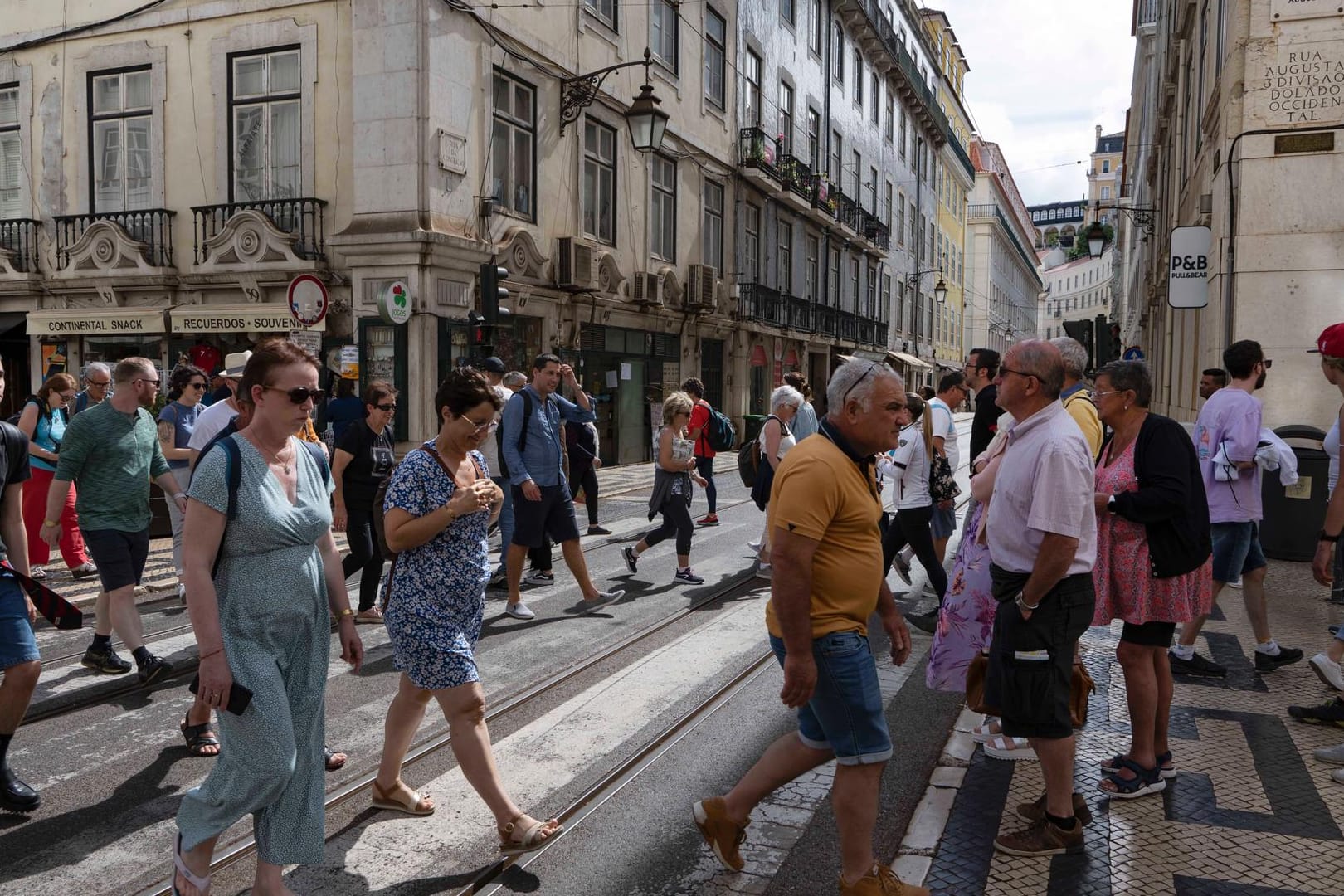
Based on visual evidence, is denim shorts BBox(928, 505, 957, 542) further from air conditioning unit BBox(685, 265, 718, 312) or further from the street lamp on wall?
air conditioning unit BBox(685, 265, 718, 312)

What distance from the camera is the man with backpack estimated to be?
11523 millimetres

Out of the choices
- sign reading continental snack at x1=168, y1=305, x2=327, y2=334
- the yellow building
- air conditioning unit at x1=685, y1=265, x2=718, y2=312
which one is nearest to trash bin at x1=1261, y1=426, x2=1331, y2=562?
sign reading continental snack at x1=168, y1=305, x2=327, y2=334

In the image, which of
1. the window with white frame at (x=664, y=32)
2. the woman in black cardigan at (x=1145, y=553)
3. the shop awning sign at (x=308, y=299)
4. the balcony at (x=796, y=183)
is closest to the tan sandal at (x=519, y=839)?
the woman in black cardigan at (x=1145, y=553)

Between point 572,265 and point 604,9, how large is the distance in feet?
18.3

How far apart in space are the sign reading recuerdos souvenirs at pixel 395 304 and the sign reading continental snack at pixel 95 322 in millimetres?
4357

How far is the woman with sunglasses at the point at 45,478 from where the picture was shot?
912cm

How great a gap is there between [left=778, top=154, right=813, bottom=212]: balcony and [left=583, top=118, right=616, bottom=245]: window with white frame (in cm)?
941

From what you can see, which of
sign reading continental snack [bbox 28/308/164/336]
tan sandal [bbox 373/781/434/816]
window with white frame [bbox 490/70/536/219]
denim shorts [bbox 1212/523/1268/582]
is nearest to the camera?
tan sandal [bbox 373/781/434/816]

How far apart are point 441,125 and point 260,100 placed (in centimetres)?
313

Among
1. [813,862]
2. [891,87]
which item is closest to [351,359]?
[813,862]

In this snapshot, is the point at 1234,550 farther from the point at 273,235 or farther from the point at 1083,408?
the point at 273,235

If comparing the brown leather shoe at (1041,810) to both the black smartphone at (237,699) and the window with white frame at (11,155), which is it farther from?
the window with white frame at (11,155)

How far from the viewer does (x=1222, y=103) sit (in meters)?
11.4

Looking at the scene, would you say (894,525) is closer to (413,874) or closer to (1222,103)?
(413,874)
